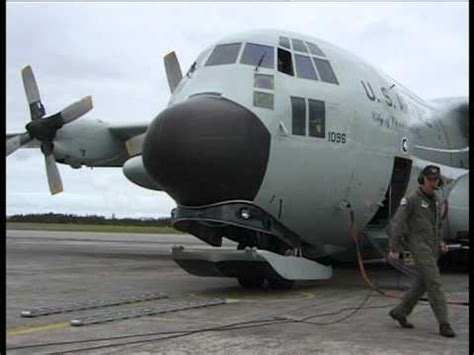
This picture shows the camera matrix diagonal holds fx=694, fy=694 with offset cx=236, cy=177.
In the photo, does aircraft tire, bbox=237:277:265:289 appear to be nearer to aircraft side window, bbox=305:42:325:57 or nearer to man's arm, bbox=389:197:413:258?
man's arm, bbox=389:197:413:258

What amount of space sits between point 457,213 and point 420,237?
6677mm

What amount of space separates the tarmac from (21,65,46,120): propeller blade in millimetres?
7799

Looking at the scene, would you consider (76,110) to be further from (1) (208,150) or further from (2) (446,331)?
(2) (446,331)

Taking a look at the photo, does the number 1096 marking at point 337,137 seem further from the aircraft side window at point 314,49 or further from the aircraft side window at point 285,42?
the aircraft side window at point 285,42

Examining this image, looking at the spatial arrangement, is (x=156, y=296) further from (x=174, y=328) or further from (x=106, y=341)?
A: (x=106, y=341)

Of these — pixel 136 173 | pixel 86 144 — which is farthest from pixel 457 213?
pixel 86 144

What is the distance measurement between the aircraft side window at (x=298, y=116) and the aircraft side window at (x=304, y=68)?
0.54 metres

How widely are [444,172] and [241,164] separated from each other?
5753 mm

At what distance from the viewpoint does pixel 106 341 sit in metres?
6.50

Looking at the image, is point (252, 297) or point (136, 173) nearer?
point (252, 297)

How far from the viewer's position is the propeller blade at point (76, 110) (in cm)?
1855

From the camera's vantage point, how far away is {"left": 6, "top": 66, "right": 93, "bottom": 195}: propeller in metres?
19.0

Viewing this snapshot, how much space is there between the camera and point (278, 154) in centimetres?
1005

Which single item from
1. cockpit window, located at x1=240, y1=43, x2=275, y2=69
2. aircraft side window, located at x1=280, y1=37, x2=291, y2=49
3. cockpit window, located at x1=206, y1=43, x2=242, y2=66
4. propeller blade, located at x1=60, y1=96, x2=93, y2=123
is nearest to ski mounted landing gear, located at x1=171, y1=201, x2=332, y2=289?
cockpit window, located at x1=240, y1=43, x2=275, y2=69
